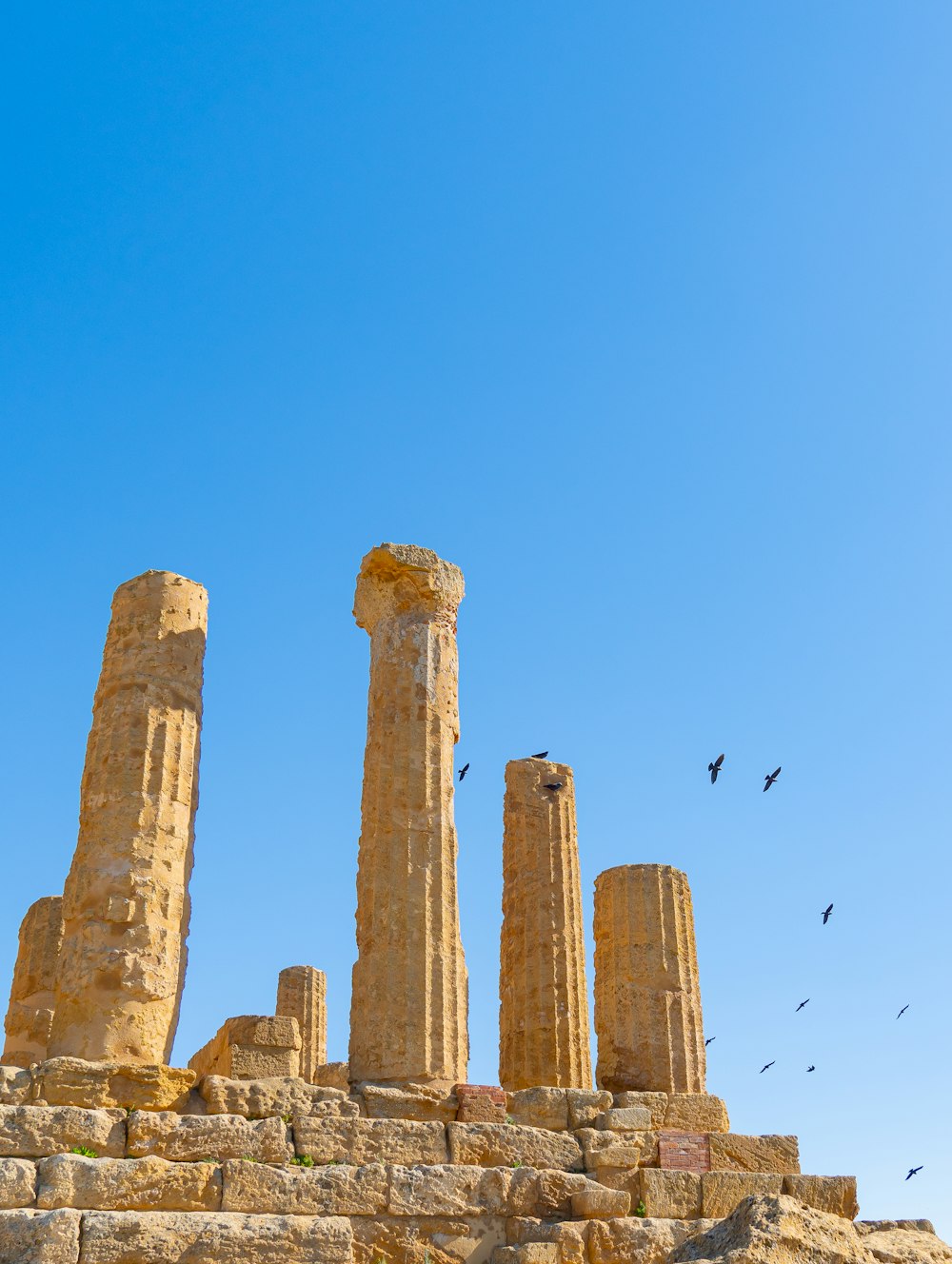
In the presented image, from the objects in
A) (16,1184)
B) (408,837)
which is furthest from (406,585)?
(16,1184)

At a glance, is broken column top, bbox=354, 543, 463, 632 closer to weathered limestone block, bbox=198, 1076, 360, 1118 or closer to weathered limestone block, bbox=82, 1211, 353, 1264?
weathered limestone block, bbox=198, 1076, 360, 1118

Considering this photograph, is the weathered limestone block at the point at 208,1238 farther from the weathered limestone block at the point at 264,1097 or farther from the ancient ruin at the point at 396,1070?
the weathered limestone block at the point at 264,1097

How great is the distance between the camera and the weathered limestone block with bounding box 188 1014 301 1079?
15906 mm

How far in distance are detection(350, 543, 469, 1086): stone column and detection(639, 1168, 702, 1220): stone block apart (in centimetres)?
214

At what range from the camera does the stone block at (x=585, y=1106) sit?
52.2ft

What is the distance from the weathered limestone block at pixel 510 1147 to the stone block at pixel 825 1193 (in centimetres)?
240

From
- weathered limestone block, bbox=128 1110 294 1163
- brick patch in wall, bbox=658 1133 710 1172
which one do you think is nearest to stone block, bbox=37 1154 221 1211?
weathered limestone block, bbox=128 1110 294 1163

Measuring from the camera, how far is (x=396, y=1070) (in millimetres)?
15836

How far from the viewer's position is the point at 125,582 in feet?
56.7

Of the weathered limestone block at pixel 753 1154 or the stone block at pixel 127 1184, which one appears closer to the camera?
the stone block at pixel 127 1184

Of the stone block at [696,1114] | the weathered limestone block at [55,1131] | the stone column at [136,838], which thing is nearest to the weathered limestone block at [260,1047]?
the stone column at [136,838]

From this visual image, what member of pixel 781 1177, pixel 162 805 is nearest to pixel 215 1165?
pixel 162 805

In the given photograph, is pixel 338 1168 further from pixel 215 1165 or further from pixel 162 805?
pixel 162 805

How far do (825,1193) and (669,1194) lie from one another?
1.89 m
